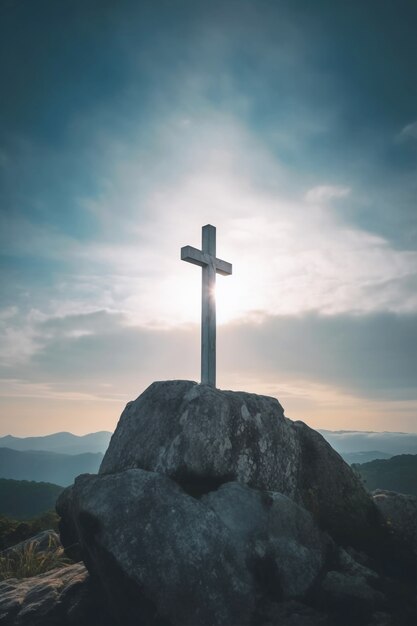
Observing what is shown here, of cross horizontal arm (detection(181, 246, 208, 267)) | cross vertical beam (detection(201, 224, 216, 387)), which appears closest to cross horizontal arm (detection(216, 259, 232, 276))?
cross vertical beam (detection(201, 224, 216, 387))

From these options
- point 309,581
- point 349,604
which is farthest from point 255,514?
point 349,604

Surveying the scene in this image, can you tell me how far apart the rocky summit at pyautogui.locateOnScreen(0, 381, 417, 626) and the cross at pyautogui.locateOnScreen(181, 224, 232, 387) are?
2.89 metres

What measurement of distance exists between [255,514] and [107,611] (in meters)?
2.79

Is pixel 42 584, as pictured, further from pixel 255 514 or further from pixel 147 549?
pixel 255 514

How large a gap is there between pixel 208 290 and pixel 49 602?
349 inches

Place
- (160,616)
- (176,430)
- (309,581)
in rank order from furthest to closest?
1. (176,430)
2. (309,581)
3. (160,616)

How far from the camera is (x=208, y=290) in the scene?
1377 centimetres

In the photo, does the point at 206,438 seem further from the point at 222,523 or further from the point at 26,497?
the point at 26,497

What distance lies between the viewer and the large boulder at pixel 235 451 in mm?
8586

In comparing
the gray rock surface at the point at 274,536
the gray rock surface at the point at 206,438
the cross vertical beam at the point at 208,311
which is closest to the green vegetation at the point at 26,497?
the cross vertical beam at the point at 208,311

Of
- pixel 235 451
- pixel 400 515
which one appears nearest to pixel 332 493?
pixel 400 515

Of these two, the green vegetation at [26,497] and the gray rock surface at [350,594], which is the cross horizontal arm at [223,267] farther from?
the green vegetation at [26,497]

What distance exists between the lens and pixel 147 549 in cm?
654

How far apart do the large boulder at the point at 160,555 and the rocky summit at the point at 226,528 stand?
0.02 m
